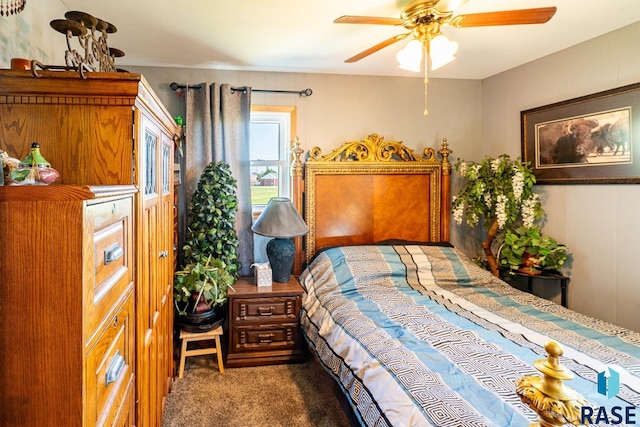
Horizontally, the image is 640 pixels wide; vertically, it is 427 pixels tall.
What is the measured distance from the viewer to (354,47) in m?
2.63

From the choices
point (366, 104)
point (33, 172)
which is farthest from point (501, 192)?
point (33, 172)

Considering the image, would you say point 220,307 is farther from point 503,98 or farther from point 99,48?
point 503,98

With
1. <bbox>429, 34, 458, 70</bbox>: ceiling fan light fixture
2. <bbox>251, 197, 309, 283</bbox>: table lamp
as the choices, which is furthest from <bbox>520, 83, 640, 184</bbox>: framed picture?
<bbox>251, 197, 309, 283</bbox>: table lamp

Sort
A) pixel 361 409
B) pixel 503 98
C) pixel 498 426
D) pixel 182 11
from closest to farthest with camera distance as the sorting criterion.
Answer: pixel 498 426 → pixel 361 409 → pixel 182 11 → pixel 503 98

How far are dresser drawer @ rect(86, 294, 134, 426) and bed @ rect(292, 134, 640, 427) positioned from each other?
0.90 metres

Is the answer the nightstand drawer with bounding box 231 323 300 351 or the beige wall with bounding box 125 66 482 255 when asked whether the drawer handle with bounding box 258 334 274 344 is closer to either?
the nightstand drawer with bounding box 231 323 300 351

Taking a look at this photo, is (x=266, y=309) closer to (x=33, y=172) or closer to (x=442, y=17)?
(x=33, y=172)

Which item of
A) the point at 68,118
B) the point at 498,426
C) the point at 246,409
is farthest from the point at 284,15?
the point at 246,409

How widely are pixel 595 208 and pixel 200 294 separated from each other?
9.28 feet

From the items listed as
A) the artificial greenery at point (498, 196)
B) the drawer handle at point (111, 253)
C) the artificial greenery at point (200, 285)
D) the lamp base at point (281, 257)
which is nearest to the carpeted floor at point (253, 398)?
the artificial greenery at point (200, 285)

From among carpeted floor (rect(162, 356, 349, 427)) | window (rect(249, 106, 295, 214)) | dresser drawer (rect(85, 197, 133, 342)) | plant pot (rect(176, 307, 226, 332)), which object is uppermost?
window (rect(249, 106, 295, 214))

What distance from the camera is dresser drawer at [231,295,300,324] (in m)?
2.66

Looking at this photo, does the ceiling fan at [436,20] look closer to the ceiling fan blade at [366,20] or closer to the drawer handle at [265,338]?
the ceiling fan blade at [366,20]

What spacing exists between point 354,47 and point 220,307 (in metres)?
2.17
